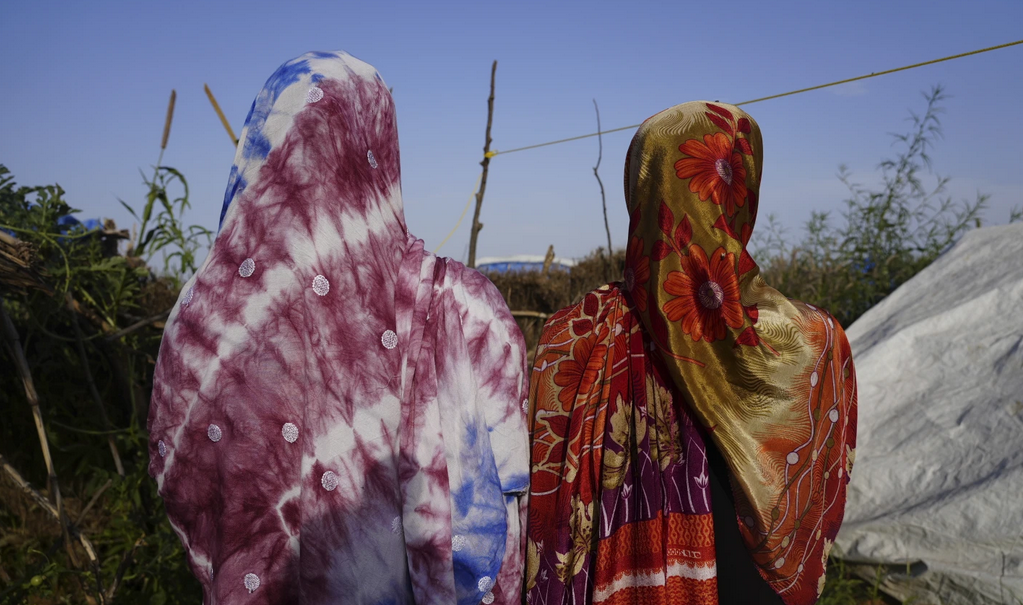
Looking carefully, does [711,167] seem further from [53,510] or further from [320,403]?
[53,510]

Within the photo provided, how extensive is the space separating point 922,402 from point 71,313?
3.34 metres

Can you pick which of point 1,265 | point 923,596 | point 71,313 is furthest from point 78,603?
point 923,596

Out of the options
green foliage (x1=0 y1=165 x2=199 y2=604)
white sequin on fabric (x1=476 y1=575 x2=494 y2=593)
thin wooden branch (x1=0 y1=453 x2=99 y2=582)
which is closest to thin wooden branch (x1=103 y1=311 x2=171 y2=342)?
green foliage (x1=0 y1=165 x2=199 y2=604)

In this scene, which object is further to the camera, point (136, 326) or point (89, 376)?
point (89, 376)

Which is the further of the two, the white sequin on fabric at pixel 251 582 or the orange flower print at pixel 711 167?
the orange flower print at pixel 711 167

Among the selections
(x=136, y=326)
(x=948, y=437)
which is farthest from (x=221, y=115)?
(x=948, y=437)

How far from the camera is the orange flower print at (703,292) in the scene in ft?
5.56

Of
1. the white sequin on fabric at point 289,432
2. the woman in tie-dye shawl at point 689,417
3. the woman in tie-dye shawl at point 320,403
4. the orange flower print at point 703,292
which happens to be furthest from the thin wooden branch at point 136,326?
the orange flower print at point 703,292

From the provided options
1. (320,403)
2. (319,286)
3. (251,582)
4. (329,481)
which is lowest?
(251,582)

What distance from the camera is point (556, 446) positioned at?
1.79 m

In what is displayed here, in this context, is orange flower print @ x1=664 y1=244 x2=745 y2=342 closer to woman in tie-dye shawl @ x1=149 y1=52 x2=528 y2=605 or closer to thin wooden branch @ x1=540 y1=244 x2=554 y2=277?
woman in tie-dye shawl @ x1=149 y1=52 x2=528 y2=605

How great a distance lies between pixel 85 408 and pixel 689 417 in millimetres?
2583

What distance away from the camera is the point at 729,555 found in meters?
1.78

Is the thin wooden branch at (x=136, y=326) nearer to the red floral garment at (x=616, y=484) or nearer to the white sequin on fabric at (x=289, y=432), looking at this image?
the white sequin on fabric at (x=289, y=432)
